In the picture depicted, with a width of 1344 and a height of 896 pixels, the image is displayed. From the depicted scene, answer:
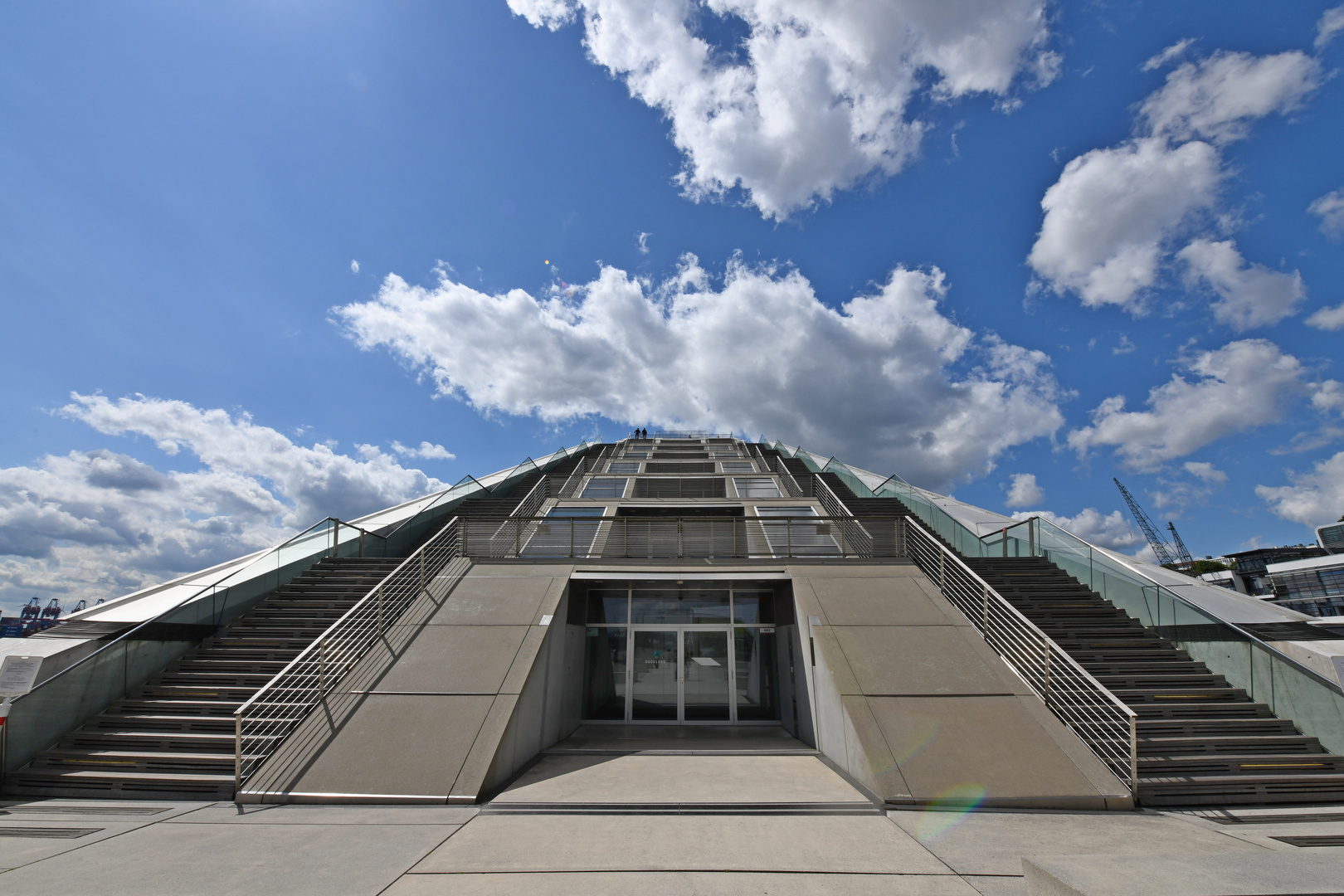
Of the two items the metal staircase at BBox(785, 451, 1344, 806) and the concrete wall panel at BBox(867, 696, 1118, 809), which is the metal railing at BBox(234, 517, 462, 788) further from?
the metal staircase at BBox(785, 451, 1344, 806)

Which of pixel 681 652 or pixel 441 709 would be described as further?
pixel 681 652

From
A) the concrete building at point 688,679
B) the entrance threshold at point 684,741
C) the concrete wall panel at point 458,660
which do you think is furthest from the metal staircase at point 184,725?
the entrance threshold at point 684,741

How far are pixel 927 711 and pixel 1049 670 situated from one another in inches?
64.8

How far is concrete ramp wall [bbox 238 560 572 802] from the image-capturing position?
6.63 m

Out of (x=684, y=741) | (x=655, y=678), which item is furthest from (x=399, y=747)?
(x=655, y=678)

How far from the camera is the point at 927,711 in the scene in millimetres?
7496

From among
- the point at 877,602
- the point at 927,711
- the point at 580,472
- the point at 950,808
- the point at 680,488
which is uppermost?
the point at 580,472

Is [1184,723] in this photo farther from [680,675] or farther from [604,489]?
[604,489]

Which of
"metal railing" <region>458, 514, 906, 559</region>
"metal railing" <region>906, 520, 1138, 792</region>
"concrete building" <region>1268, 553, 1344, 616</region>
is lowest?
"concrete building" <region>1268, 553, 1344, 616</region>

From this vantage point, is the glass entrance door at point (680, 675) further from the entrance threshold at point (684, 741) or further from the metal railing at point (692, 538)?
the metal railing at point (692, 538)

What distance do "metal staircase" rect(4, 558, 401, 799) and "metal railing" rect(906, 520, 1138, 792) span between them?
9.65 metres

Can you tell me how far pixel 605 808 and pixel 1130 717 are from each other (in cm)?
540

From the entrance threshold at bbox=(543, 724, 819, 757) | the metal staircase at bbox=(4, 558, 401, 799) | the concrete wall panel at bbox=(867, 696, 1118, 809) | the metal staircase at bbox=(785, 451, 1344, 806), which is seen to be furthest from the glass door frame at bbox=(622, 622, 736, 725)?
the metal staircase at bbox=(4, 558, 401, 799)

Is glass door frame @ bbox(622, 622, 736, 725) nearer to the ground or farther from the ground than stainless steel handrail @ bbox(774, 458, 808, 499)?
nearer to the ground
